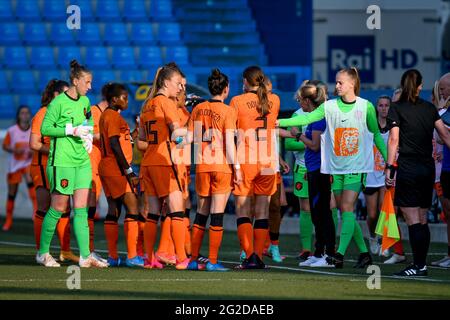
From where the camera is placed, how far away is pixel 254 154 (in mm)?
12586

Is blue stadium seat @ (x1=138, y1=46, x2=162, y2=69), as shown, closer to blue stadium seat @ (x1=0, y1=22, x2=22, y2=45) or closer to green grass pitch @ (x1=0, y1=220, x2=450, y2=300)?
blue stadium seat @ (x1=0, y1=22, x2=22, y2=45)

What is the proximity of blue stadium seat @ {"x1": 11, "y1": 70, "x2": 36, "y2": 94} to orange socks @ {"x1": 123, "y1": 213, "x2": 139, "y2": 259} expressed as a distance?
742 inches

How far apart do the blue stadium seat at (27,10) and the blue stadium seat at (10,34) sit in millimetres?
347

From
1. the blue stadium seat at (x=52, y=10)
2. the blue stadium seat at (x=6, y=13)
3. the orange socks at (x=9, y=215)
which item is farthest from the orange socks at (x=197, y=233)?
the blue stadium seat at (x=6, y=13)

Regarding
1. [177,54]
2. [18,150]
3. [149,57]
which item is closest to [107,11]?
[149,57]

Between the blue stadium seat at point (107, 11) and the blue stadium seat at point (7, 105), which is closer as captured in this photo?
the blue stadium seat at point (7, 105)

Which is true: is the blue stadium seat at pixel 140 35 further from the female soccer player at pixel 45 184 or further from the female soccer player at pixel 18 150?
the female soccer player at pixel 45 184

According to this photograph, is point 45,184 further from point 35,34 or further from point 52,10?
point 52,10

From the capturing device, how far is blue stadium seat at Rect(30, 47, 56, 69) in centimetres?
3183

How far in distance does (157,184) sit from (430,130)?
266 cm

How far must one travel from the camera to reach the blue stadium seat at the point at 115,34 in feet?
105

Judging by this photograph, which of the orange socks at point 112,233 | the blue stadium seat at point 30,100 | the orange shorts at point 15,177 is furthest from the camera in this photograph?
the blue stadium seat at point 30,100
